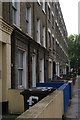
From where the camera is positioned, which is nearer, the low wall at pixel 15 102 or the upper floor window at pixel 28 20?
the low wall at pixel 15 102

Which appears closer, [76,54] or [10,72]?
[10,72]

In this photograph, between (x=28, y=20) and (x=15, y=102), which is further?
(x=28, y=20)

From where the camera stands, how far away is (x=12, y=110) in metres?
9.93

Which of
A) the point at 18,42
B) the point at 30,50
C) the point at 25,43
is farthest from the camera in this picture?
the point at 30,50

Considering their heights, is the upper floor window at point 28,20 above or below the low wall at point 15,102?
above

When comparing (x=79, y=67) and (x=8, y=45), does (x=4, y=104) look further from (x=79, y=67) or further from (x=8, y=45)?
(x=79, y=67)

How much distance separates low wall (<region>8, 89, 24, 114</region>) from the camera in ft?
32.6

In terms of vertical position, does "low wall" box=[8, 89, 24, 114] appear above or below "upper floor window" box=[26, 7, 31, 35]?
below

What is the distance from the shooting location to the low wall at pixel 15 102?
391 inches

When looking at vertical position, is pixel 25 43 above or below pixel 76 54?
below

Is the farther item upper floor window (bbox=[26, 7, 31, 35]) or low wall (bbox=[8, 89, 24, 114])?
upper floor window (bbox=[26, 7, 31, 35])

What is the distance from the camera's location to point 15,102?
10.0 m

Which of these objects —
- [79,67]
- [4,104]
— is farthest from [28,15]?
[79,67]

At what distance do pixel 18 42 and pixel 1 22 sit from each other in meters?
2.68
